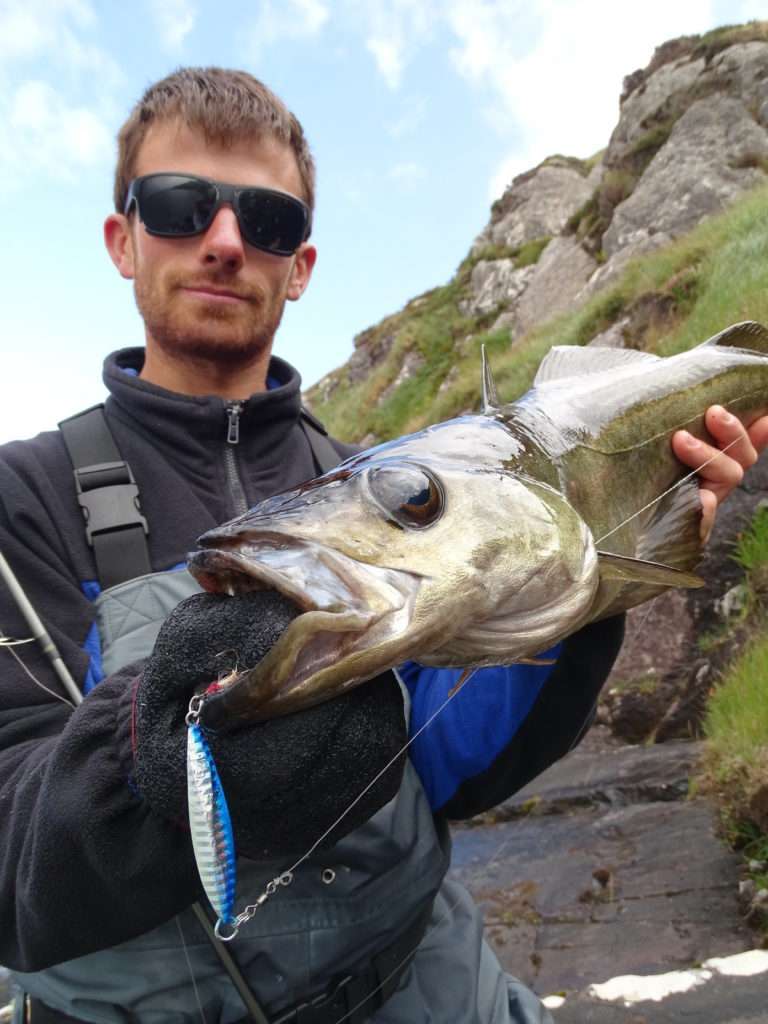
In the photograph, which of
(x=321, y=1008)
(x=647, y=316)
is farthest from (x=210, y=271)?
(x=647, y=316)

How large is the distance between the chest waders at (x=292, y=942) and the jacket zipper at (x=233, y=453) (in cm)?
44

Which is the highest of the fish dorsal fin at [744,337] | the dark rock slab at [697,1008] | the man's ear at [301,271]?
the man's ear at [301,271]

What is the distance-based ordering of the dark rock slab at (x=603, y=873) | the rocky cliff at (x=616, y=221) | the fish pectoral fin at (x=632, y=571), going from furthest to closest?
the rocky cliff at (x=616, y=221), the dark rock slab at (x=603, y=873), the fish pectoral fin at (x=632, y=571)

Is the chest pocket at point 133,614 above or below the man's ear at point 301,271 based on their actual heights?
below

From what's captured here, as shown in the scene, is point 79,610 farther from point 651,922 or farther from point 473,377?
point 473,377

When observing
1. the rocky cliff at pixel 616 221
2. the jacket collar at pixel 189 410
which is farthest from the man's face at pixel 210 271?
the rocky cliff at pixel 616 221

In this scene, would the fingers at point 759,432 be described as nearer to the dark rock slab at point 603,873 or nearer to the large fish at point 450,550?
A: the large fish at point 450,550

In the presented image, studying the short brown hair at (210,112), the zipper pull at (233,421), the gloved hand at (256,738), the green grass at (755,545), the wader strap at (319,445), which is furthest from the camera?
the green grass at (755,545)

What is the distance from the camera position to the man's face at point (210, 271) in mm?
2840

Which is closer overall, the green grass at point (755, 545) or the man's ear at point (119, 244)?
the man's ear at point (119, 244)

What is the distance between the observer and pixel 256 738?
53.3 inches

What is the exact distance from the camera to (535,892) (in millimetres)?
4055

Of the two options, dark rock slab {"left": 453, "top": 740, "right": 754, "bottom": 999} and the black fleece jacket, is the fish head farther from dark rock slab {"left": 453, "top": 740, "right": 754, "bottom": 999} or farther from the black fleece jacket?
dark rock slab {"left": 453, "top": 740, "right": 754, "bottom": 999}

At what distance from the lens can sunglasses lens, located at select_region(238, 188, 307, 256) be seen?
2.85 meters
